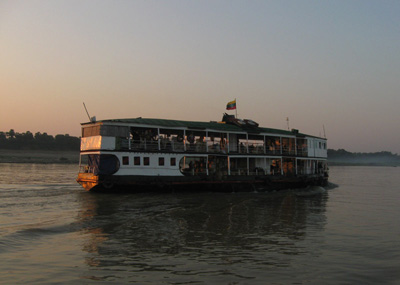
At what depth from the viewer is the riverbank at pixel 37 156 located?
104562mm

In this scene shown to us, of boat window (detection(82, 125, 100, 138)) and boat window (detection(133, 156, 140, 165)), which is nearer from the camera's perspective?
boat window (detection(82, 125, 100, 138))

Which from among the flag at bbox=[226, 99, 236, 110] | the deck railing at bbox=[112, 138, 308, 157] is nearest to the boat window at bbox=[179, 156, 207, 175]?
the deck railing at bbox=[112, 138, 308, 157]

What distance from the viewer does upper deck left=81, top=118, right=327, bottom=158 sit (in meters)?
27.6

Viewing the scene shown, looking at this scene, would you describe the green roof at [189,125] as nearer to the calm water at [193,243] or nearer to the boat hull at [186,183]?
the boat hull at [186,183]

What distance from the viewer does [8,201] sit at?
23.6 metres

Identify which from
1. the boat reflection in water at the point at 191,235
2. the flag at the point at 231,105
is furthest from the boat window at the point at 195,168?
the flag at the point at 231,105

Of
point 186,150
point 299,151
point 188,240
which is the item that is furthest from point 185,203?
point 299,151

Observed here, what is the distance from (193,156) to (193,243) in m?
18.1

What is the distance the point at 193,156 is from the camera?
3153 cm

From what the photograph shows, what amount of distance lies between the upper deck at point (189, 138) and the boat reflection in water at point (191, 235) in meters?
4.45

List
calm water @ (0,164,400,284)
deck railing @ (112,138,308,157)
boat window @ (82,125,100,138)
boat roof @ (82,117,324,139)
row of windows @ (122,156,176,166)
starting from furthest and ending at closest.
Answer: deck railing @ (112,138,308,157) < boat roof @ (82,117,324,139) < row of windows @ (122,156,176,166) < boat window @ (82,125,100,138) < calm water @ (0,164,400,284)

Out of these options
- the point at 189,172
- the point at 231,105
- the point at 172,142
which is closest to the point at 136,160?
the point at 172,142

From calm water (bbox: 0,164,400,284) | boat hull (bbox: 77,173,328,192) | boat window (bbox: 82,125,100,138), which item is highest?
boat window (bbox: 82,125,100,138)

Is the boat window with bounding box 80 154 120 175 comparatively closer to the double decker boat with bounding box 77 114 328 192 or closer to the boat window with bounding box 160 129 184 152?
the double decker boat with bounding box 77 114 328 192
